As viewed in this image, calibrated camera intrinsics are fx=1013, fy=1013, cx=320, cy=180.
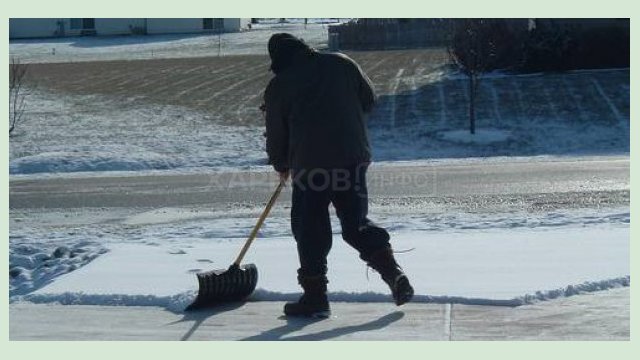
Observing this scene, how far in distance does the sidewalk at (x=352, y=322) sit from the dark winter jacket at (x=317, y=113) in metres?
0.97

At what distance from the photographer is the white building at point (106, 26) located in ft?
170

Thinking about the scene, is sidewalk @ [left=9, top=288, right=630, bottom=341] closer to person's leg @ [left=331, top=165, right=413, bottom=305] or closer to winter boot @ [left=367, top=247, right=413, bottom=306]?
winter boot @ [left=367, top=247, right=413, bottom=306]

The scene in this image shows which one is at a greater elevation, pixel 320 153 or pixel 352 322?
pixel 320 153

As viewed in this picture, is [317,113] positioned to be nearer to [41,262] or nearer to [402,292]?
[402,292]

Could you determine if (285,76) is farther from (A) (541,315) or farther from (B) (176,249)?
(B) (176,249)

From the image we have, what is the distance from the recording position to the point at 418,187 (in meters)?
13.8

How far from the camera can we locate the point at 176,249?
8484 millimetres

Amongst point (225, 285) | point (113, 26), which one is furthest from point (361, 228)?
point (113, 26)

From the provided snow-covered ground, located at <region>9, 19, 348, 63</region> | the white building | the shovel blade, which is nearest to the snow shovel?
the shovel blade

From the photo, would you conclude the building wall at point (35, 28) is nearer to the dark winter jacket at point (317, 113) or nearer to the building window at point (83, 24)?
the building window at point (83, 24)

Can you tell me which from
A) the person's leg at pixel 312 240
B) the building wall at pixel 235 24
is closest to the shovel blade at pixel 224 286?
the person's leg at pixel 312 240

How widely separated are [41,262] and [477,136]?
43.0 ft

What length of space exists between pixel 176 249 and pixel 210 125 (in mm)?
14183

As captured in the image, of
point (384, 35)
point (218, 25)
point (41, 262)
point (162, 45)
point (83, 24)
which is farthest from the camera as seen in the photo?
point (83, 24)
